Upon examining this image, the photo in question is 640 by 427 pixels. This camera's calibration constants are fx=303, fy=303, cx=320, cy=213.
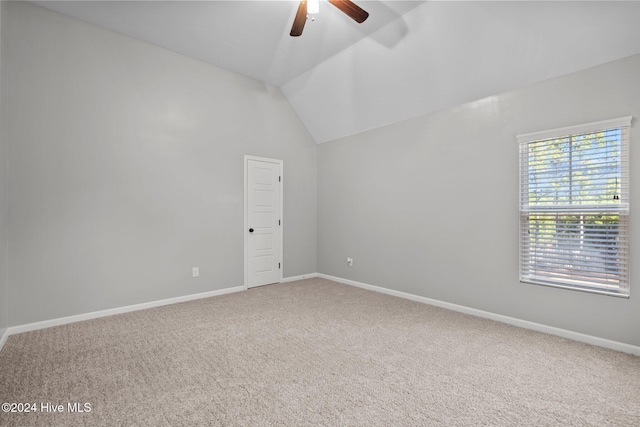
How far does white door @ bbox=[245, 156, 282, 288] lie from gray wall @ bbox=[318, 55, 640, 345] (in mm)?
1012

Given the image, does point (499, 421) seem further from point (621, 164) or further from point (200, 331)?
point (200, 331)

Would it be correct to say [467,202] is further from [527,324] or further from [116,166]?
[116,166]

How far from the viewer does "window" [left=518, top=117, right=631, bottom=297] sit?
8.66 ft

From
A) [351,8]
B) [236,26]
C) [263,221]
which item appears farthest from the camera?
[263,221]

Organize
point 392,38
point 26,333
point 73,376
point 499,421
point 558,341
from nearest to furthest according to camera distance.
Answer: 1. point 499,421
2. point 73,376
3. point 558,341
4. point 26,333
5. point 392,38

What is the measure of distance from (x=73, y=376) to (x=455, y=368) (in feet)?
9.42

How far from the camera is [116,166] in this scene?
3.63 m

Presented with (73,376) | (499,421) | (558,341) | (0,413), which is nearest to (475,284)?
(558,341)

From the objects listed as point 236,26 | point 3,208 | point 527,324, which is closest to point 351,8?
point 236,26

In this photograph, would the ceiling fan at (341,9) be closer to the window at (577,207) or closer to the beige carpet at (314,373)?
the window at (577,207)

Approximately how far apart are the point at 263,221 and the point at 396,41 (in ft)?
10.4

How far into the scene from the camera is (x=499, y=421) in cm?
175

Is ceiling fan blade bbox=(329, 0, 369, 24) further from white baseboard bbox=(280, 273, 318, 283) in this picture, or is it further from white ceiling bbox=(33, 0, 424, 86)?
white baseboard bbox=(280, 273, 318, 283)

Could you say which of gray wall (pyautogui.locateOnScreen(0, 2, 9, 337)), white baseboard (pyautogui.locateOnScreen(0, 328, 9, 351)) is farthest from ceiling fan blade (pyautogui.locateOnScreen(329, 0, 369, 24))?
white baseboard (pyautogui.locateOnScreen(0, 328, 9, 351))
